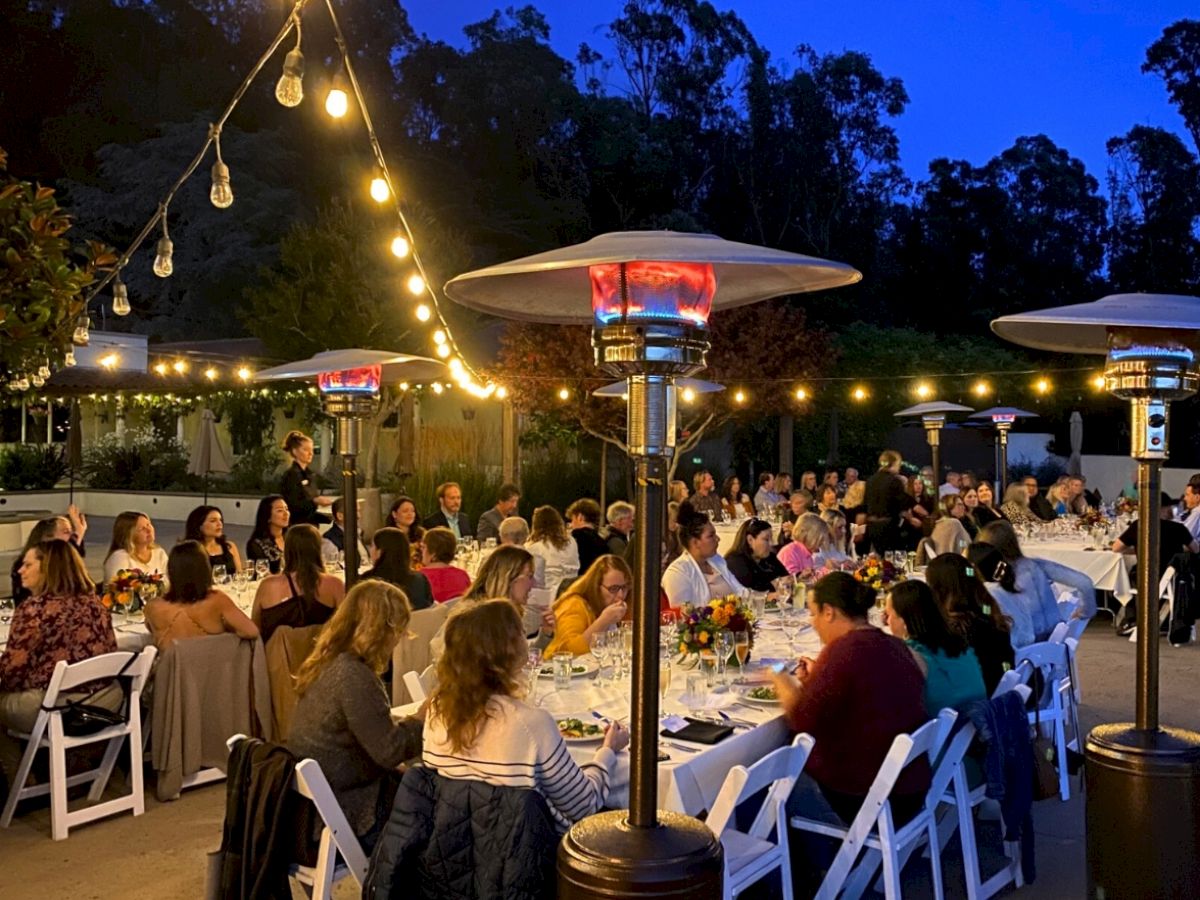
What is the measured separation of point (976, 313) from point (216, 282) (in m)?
20.0

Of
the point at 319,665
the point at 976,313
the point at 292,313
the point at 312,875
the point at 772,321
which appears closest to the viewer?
the point at 312,875

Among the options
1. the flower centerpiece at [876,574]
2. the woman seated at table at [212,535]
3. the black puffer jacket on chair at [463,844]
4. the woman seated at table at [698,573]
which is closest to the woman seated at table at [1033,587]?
the flower centerpiece at [876,574]

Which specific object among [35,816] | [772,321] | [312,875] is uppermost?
[772,321]

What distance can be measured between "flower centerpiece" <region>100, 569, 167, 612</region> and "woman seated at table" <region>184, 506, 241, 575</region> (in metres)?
0.73

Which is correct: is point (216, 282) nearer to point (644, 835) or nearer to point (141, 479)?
point (141, 479)

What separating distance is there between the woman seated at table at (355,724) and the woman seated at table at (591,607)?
1579 millimetres

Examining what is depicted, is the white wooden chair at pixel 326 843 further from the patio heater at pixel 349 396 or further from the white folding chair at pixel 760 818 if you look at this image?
the patio heater at pixel 349 396

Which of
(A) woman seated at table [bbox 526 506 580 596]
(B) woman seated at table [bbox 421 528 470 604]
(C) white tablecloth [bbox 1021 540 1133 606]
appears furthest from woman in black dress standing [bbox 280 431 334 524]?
(C) white tablecloth [bbox 1021 540 1133 606]

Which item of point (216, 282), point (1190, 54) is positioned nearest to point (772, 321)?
point (216, 282)

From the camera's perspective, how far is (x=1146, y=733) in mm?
3797

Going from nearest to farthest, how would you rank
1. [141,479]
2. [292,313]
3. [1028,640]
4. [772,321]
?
1. [1028,640]
2. [772,321]
3. [292,313]
4. [141,479]

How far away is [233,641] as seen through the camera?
17.7 feet

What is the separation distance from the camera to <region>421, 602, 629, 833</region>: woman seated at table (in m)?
3.05

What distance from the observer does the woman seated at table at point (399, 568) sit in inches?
242
